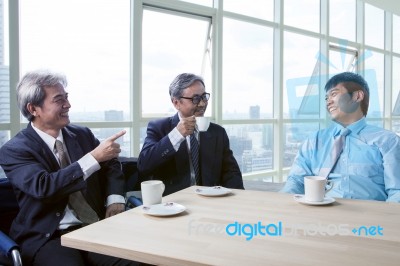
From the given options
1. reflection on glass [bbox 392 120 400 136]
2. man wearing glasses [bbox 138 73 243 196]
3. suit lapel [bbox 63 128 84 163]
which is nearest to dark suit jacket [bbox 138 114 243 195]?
man wearing glasses [bbox 138 73 243 196]

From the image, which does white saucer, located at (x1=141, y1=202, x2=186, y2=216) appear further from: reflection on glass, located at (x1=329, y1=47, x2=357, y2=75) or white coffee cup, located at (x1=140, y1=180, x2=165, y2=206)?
reflection on glass, located at (x1=329, y1=47, x2=357, y2=75)

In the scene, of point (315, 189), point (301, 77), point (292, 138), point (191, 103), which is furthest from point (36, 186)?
point (301, 77)

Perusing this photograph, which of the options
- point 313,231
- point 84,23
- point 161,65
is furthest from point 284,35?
point 313,231

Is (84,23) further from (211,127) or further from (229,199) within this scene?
(229,199)

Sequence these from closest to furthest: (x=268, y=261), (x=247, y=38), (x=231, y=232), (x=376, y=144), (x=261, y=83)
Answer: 1. (x=268, y=261)
2. (x=231, y=232)
3. (x=376, y=144)
4. (x=247, y=38)
5. (x=261, y=83)

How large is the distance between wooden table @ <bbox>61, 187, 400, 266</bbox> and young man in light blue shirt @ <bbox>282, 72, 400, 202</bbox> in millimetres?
408

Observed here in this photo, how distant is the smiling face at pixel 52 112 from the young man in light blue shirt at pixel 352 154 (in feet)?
3.77

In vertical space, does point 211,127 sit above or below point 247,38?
below

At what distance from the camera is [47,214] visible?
1623mm

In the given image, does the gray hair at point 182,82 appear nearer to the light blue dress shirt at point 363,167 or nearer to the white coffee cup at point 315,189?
the light blue dress shirt at point 363,167

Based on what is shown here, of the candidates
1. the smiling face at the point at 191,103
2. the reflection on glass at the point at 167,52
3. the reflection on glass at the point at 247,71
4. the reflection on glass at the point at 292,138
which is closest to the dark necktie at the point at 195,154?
the smiling face at the point at 191,103

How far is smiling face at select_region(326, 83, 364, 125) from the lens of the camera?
1996mm

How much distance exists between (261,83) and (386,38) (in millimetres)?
4627

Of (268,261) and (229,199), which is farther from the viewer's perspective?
(229,199)
